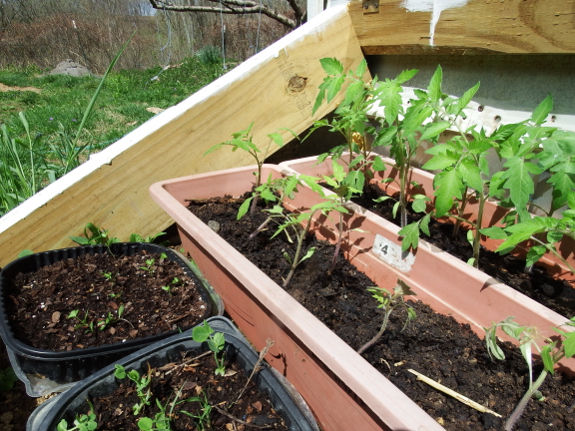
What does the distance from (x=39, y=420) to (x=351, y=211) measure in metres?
1.08

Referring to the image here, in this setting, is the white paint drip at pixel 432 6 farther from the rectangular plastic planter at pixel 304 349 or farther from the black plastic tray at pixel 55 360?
the black plastic tray at pixel 55 360

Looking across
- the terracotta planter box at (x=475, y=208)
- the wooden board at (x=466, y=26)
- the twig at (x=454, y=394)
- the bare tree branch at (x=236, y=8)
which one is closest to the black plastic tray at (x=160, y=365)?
the twig at (x=454, y=394)

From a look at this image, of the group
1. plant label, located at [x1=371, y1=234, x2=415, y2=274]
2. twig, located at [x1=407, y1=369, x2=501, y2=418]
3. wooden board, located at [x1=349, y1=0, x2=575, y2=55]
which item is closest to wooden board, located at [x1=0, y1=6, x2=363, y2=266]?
wooden board, located at [x1=349, y1=0, x2=575, y2=55]

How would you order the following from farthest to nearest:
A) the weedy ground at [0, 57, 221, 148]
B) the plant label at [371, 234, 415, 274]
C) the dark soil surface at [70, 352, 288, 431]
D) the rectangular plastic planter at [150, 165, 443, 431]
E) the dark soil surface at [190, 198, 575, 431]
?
the weedy ground at [0, 57, 221, 148] < the plant label at [371, 234, 415, 274] < the dark soil surface at [70, 352, 288, 431] < the dark soil surface at [190, 198, 575, 431] < the rectangular plastic planter at [150, 165, 443, 431]

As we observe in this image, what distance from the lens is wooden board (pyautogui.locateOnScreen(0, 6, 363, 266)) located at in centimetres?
149

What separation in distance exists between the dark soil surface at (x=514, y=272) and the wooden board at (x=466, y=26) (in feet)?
2.10

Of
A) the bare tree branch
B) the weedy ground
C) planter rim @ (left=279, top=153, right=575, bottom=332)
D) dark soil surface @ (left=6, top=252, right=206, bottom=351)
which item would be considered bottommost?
the weedy ground

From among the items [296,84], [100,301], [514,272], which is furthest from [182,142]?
[514,272]

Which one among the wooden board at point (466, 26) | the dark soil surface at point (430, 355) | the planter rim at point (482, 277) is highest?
the wooden board at point (466, 26)

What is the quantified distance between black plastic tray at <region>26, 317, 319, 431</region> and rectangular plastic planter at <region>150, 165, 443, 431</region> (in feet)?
0.22

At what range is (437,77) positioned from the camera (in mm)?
1070

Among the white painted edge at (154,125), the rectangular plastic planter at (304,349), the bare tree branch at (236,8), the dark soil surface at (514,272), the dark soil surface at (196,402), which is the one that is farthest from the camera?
the bare tree branch at (236,8)

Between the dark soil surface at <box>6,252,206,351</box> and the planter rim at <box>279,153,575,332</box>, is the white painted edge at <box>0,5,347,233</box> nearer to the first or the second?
the dark soil surface at <box>6,252,206,351</box>

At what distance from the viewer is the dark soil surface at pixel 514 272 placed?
107 cm
